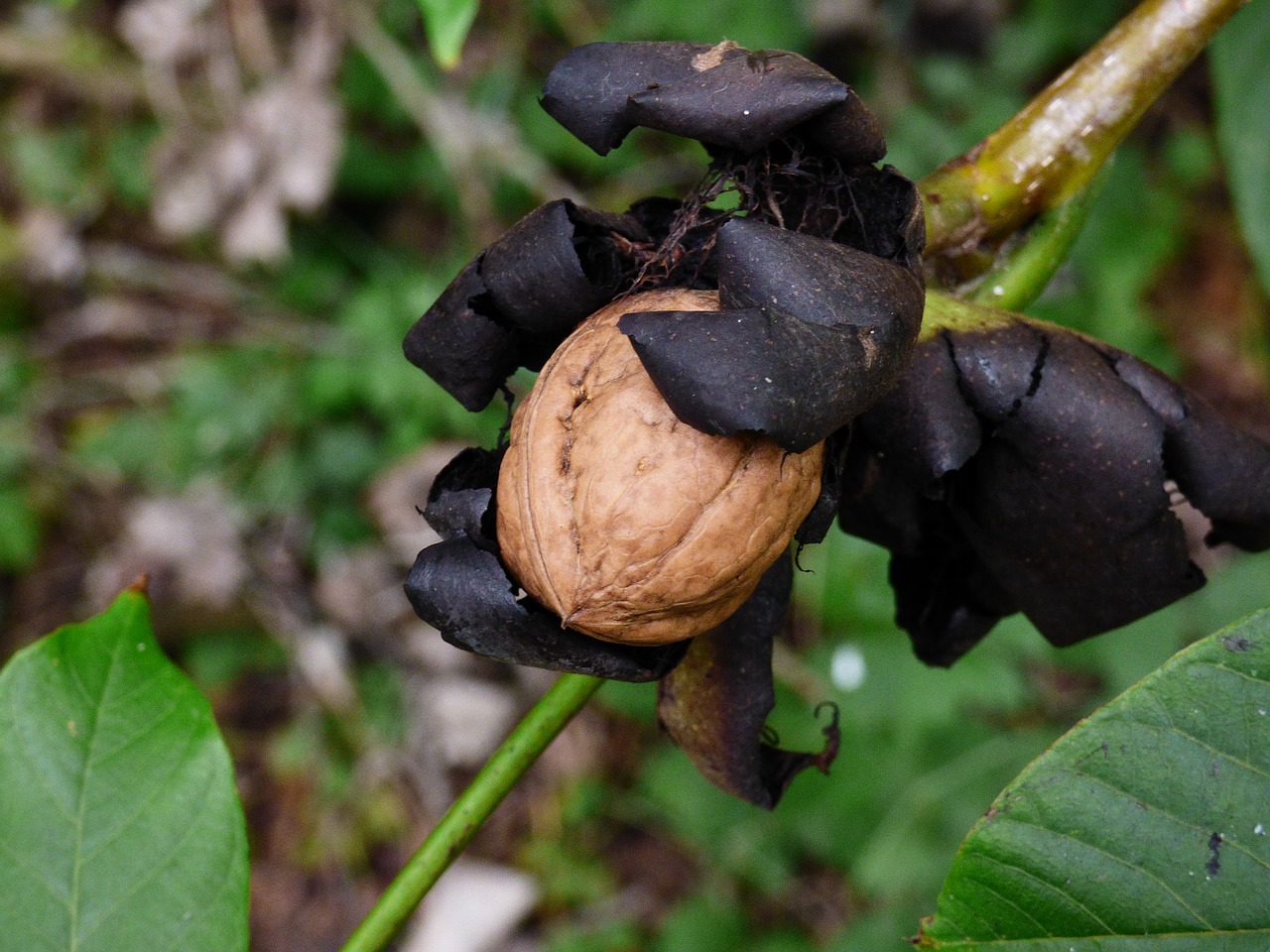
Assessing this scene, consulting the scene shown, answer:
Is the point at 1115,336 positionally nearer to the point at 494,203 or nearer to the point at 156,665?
the point at 494,203

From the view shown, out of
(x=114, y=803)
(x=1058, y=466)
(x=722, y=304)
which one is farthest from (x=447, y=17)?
(x=114, y=803)

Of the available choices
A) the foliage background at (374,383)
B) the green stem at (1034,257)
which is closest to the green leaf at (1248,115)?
the foliage background at (374,383)

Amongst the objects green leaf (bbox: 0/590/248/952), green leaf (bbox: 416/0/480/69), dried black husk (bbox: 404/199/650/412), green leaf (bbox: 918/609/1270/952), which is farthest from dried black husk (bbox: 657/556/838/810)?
green leaf (bbox: 416/0/480/69)

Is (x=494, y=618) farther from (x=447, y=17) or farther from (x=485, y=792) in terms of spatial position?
(x=447, y=17)

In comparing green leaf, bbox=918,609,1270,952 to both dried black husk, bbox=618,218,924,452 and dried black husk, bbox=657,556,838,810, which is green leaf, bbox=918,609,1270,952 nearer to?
dried black husk, bbox=657,556,838,810

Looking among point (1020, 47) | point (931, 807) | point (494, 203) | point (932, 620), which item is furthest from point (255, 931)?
point (1020, 47)

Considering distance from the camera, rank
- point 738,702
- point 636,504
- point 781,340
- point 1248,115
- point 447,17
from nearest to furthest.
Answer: point 781,340, point 636,504, point 738,702, point 447,17, point 1248,115

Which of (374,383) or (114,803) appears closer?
(114,803)
